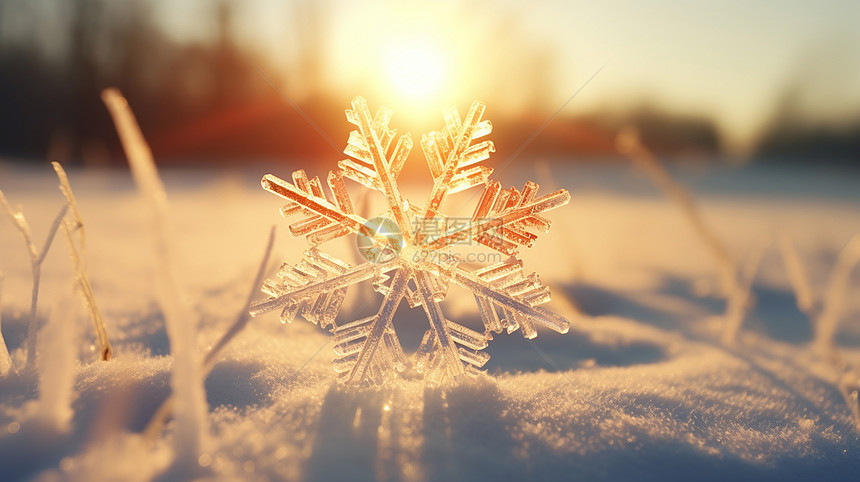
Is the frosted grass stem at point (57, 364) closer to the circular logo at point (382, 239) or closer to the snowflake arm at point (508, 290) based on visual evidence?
the circular logo at point (382, 239)

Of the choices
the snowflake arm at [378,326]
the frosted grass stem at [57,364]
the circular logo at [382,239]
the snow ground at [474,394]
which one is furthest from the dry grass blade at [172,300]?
the circular logo at [382,239]

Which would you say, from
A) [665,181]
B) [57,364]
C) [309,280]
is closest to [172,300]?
[57,364]

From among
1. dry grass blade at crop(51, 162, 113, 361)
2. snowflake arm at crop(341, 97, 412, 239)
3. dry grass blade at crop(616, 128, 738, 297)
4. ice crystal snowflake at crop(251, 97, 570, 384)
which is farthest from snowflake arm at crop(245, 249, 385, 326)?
dry grass blade at crop(616, 128, 738, 297)

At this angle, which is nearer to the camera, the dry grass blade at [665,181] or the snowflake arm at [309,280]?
the snowflake arm at [309,280]

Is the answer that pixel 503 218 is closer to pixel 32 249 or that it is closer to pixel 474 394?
pixel 474 394

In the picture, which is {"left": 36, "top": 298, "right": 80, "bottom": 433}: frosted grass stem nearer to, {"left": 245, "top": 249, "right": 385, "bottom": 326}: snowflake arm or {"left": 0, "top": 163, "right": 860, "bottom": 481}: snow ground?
{"left": 0, "top": 163, "right": 860, "bottom": 481}: snow ground

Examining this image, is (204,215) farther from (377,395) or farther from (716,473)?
(716,473)
